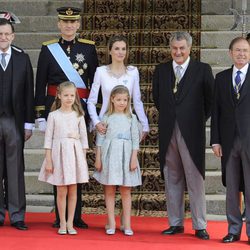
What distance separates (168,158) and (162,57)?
3.02m

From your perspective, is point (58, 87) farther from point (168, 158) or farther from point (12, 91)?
point (168, 158)

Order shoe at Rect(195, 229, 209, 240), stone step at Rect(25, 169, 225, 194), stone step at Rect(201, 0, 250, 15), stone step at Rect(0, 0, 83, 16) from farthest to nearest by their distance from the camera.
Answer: stone step at Rect(0, 0, 83, 16) → stone step at Rect(201, 0, 250, 15) → stone step at Rect(25, 169, 225, 194) → shoe at Rect(195, 229, 209, 240)

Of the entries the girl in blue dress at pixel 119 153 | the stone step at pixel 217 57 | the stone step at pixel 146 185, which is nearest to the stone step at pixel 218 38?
the stone step at pixel 217 57

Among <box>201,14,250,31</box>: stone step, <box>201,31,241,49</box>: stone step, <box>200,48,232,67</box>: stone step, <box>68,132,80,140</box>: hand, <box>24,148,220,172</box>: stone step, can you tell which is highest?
<box>201,14,250,31</box>: stone step

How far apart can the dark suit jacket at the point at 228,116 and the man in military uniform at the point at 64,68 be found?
3.45ft

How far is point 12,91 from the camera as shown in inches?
251

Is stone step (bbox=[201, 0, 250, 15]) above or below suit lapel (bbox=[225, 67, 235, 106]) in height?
above

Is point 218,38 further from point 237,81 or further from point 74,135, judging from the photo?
point 74,135

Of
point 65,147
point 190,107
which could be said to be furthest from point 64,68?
point 190,107

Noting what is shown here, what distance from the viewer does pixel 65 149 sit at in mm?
6180

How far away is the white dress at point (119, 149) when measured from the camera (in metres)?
6.19

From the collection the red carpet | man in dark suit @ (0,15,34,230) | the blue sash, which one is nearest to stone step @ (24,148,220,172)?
the red carpet

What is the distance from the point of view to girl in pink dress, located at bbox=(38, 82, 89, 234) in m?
6.17

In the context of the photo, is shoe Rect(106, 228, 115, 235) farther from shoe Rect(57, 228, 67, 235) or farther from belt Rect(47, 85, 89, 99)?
belt Rect(47, 85, 89, 99)
